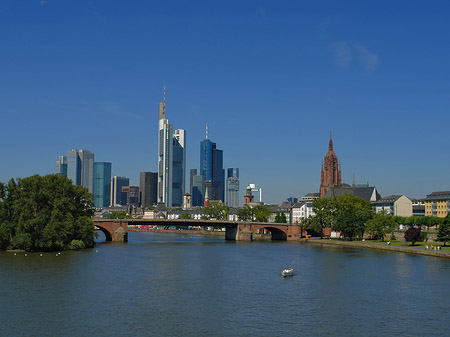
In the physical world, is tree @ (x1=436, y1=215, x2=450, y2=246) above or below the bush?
above

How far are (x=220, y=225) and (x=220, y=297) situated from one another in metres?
104

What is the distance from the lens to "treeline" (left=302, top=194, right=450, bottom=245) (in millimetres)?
132500

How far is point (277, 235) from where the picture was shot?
170 metres

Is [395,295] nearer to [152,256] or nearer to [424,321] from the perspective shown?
[424,321]

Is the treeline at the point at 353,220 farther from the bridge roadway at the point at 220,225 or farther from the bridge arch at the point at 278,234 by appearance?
the bridge arch at the point at 278,234

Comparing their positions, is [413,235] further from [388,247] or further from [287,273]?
[287,273]

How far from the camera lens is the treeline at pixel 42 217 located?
99.1 m

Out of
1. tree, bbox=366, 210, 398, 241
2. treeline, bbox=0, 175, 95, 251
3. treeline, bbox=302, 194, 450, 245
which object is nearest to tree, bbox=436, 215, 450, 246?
treeline, bbox=302, 194, 450, 245

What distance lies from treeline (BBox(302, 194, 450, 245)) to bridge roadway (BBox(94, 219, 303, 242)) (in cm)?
594

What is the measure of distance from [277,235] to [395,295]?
368 feet

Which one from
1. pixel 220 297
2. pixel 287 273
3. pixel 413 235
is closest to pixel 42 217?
pixel 287 273

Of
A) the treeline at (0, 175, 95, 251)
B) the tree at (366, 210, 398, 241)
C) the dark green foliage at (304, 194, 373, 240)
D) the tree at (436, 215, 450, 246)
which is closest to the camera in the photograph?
the treeline at (0, 175, 95, 251)

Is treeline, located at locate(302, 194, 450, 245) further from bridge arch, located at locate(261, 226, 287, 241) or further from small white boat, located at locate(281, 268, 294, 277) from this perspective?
small white boat, located at locate(281, 268, 294, 277)

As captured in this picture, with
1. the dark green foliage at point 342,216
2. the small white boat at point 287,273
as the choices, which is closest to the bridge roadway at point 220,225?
the dark green foliage at point 342,216
